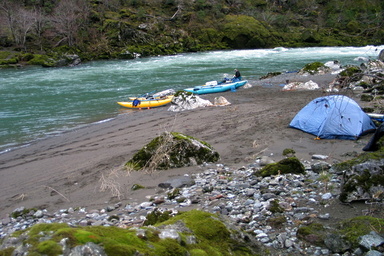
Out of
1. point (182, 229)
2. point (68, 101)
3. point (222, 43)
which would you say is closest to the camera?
point (182, 229)

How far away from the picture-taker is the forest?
131ft

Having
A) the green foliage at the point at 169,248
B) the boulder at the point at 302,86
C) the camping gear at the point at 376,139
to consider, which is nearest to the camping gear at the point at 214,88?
the boulder at the point at 302,86

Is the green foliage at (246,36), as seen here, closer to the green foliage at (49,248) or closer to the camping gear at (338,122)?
the camping gear at (338,122)

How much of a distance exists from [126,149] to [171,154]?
2.71m

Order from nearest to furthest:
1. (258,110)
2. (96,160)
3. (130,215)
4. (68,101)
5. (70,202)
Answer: (130,215) → (70,202) → (96,160) → (258,110) → (68,101)

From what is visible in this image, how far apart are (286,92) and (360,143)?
30.4 ft

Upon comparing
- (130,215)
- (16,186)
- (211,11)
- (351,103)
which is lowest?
(16,186)

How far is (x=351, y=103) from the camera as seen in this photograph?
376 inches

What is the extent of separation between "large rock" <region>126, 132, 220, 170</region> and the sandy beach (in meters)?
0.24

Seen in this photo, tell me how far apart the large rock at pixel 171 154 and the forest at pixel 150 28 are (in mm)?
29884

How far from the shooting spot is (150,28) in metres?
46.4

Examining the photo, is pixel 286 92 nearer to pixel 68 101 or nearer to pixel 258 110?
pixel 258 110

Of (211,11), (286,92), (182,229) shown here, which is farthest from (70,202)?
(211,11)

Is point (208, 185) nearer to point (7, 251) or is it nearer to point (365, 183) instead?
point (365, 183)
